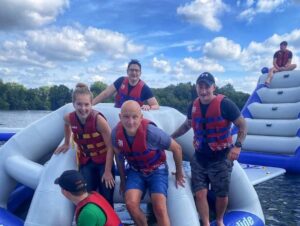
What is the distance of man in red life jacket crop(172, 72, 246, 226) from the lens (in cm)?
297

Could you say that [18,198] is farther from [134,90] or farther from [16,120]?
[16,120]

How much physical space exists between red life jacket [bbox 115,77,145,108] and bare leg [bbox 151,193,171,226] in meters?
1.45

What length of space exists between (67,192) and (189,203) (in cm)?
109

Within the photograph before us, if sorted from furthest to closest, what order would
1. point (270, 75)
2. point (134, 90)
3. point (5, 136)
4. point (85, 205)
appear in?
point (270, 75) < point (5, 136) < point (134, 90) < point (85, 205)

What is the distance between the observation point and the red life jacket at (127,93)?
3.98 meters

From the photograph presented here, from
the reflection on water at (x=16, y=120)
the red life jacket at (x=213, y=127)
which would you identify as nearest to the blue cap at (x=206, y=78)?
the red life jacket at (x=213, y=127)

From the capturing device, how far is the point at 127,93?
13.2 feet

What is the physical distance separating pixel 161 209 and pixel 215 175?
0.63 m

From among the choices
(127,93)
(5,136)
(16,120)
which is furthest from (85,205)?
(16,120)

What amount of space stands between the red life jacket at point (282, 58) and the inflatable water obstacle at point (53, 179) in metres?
5.87

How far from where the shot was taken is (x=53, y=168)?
3.22 m

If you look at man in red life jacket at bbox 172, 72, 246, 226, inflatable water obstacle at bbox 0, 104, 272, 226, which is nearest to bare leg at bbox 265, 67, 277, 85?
inflatable water obstacle at bbox 0, 104, 272, 226

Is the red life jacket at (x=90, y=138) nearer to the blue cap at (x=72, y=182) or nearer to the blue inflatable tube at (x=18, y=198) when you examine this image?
the blue cap at (x=72, y=182)

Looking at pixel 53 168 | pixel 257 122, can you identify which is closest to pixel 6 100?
pixel 257 122
